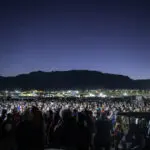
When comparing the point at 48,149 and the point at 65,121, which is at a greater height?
the point at 65,121

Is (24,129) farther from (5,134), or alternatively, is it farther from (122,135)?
(122,135)

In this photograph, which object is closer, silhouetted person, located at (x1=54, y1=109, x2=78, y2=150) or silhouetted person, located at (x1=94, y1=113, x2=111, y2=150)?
Result: silhouetted person, located at (x1=54, y1=109, x2=78, y2=150)

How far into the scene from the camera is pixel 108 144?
8430 mm

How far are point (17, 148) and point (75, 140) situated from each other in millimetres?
1087

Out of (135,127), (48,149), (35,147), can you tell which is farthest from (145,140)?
(35,147)

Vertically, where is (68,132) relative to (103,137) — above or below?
above

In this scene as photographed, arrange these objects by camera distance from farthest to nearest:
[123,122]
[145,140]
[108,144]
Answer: [123,122]
[145,140]
[108,144]

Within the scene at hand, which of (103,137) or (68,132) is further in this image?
(103,137)

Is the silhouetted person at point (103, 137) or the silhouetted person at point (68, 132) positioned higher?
the silhouetted person at point (68, 132)

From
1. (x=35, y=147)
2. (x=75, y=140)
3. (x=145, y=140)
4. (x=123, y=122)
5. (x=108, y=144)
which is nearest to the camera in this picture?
(x=35, y=147)

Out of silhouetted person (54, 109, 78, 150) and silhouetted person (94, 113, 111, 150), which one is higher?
silhouetted person (54, 109, 78, 150)

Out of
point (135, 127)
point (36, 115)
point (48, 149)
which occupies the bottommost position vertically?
point (48, 149)

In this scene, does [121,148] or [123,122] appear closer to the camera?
[121,148]

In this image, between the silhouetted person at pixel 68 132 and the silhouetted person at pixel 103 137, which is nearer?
the silhouetted person at pixel 68 132
